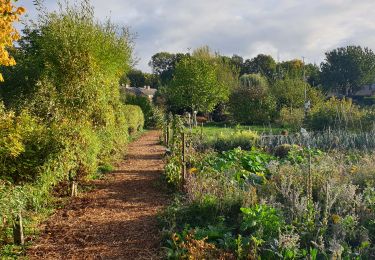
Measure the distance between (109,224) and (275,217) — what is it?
2.88m

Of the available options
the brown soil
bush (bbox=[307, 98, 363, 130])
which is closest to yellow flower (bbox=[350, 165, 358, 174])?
the brown soil

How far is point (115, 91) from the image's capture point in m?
12.1

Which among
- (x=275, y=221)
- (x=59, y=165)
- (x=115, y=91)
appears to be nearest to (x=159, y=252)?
(x=275, y=221)

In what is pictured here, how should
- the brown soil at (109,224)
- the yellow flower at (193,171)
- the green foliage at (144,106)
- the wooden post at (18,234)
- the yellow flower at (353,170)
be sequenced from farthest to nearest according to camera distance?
the green foliage at (144,106) < the yellow flower at (193,171) < the yellow flower at (353,170) < the wooden post at (18,234) < the brown soil at (109,224)

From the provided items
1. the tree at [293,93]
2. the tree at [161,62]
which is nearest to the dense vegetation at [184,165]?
the tree at [293,93]

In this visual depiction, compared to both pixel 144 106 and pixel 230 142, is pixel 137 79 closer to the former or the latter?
pixel 144 106

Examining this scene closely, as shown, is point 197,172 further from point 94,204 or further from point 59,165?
point 59,165

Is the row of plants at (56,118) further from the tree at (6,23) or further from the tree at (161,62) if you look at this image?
the tree at (161,62)

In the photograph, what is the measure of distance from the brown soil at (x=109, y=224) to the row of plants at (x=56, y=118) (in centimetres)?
38

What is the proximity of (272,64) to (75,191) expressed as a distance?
59720 millimetres

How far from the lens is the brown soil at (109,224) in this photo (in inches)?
209

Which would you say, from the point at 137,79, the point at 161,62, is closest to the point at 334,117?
the point at 137,79

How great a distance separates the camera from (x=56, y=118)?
7.90m

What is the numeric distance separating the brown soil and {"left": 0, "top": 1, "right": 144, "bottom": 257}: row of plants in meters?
0.38
